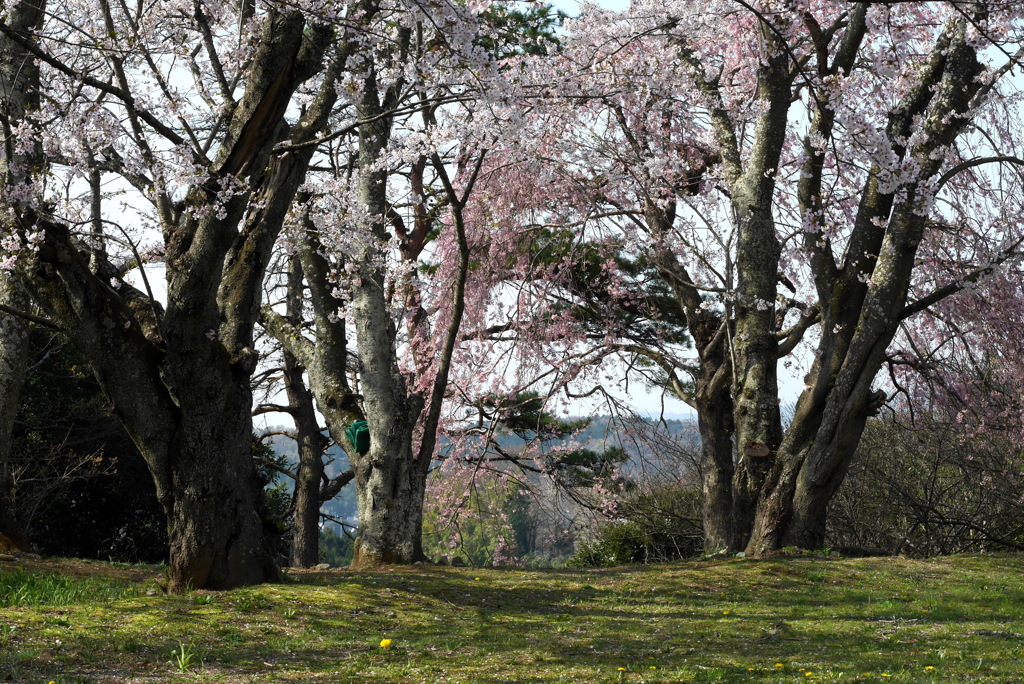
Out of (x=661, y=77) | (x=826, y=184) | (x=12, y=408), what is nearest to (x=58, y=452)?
(x=12, y=408)

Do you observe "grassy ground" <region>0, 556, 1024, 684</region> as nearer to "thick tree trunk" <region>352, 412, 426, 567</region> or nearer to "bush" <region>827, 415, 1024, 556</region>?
"thick tree trunk" <region>352, 412, 426, 567</region>

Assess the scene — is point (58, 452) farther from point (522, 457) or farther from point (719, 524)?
point (719, 524)

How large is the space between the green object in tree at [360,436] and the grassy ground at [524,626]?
1412 millimetres

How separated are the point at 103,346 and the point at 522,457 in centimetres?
982

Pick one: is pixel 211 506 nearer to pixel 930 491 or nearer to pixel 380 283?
pixel 380 283

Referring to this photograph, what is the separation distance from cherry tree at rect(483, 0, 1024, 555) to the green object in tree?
3.58 meters

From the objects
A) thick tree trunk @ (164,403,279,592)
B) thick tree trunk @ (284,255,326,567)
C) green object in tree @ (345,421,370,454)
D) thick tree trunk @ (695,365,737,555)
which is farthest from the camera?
thick tree trunk @ (284,255,326,567)

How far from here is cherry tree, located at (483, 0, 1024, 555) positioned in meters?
9.30

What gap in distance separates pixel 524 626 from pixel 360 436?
3680mm

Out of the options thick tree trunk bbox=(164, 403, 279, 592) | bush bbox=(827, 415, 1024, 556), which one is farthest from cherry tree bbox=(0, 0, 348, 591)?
bush bbox=(827, 415, 1024, 556)

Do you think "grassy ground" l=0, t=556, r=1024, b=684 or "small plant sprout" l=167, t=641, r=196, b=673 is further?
"grassy ground" l=0, t=556, r=1024, b=684

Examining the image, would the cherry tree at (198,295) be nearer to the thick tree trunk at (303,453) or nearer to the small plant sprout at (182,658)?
the small plant sprout at (182,658)

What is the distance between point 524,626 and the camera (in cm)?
635

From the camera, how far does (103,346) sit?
6.17 metres
